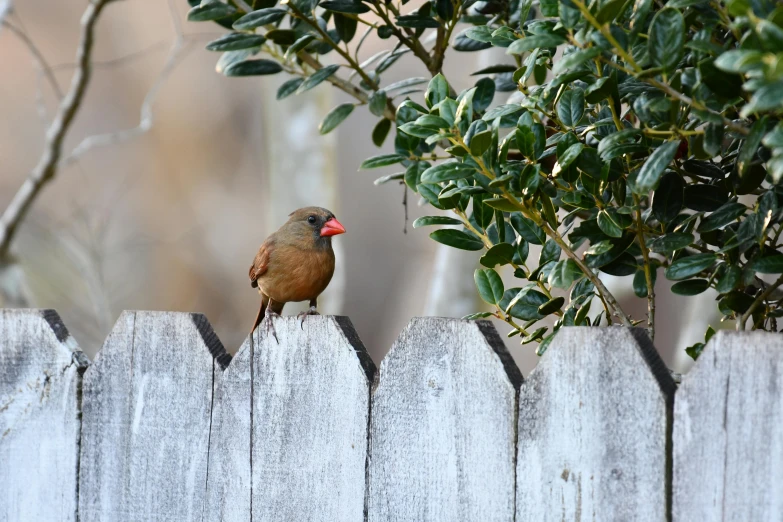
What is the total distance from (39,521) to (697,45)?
1.71 metres

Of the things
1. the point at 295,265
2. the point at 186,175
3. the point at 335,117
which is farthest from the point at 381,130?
the point at 186,175

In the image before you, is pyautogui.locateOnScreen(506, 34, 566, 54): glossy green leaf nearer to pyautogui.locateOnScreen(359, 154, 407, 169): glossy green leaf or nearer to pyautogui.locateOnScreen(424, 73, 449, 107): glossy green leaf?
pyautogui.locateOnScreen(424, 73, 449, 107): glossy green leaf

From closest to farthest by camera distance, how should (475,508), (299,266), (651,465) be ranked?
1. (651,465)
2. (475,508)
3. (299,266)

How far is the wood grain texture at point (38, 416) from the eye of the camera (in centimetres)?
192

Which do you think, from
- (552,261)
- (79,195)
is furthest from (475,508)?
(79,195)

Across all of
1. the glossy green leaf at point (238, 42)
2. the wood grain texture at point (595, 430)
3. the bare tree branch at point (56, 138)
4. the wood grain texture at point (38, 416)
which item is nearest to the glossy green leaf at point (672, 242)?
the wood grain texture at point (595, 430)

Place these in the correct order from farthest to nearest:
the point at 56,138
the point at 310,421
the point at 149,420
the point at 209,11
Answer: the point at 56,138, the point at 209,11, the point at 149,420, the point at 310,421

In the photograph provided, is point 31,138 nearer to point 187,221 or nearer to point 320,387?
point 187,221

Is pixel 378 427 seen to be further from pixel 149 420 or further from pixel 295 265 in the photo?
pixel 295 265

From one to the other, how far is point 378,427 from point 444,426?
14 centimetres

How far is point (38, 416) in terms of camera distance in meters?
1.95

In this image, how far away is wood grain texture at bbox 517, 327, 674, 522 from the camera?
4.18 feet

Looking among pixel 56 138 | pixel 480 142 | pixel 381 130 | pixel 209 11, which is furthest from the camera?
pixel 56 138

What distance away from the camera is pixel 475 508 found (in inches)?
57.3
